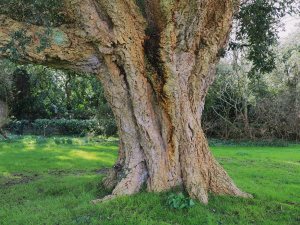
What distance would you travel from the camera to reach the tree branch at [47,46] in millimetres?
8906

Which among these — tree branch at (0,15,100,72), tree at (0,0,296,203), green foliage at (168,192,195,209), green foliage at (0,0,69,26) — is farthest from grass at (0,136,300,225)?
green foliage at (0,0,69,26)

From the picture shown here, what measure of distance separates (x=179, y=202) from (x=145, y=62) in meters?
3.52

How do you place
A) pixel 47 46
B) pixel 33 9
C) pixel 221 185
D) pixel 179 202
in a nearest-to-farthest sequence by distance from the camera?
pixel 179 202 → pixel 47 46 → pixel 33 9 → pixel 221 185

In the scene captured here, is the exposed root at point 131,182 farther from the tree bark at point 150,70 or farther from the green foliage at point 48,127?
the green foliage at point 48,127

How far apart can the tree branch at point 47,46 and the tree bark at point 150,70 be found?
1.0 inches

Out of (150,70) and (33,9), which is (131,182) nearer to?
(150,70)

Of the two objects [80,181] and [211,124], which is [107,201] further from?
[211,124]

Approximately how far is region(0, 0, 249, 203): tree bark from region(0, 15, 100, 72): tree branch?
3 centimetres

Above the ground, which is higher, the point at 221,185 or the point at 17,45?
the point at 17,45

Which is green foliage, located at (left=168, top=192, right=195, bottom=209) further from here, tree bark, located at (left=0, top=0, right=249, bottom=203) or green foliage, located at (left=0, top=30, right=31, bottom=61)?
green foliage, located at (left=0, top=30, right=31, bottom=61)

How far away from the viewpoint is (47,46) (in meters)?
9.12

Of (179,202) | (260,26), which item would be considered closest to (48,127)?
(260,26)

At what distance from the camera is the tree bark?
945 cm

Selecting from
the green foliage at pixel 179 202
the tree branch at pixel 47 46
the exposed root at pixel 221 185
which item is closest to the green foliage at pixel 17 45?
the tree branch at pixel 47 46
